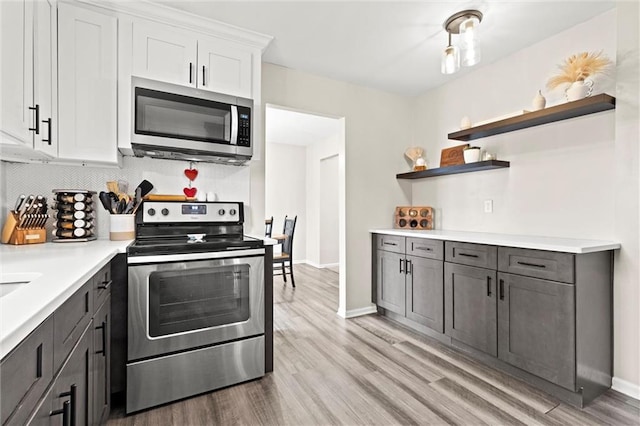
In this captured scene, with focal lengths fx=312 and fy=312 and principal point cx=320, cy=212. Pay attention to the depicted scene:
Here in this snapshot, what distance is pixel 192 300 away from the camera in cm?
192

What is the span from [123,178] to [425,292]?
268 cm

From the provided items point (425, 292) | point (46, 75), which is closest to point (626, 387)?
point (425, 292)

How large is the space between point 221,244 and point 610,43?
9.86 ft

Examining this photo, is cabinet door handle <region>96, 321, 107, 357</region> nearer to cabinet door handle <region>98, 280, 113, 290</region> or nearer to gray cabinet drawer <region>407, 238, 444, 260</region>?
cabinet door handle <region>98, 280, 113, 290</region>

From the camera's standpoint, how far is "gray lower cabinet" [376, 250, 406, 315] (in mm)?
3148

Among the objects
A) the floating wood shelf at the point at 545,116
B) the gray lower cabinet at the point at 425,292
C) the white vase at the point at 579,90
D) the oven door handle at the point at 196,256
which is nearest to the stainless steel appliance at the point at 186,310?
the oven door handle at the point at 196,256

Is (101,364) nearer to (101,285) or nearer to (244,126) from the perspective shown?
(101,285)

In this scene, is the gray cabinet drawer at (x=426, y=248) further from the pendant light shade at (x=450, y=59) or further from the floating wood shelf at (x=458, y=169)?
the pendant light shade at (x=450, y=59)

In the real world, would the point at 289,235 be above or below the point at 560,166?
below

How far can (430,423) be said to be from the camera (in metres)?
1.71

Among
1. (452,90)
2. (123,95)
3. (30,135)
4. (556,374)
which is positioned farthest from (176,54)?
(556,374)

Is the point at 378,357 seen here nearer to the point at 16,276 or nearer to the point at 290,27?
the point at 16,276

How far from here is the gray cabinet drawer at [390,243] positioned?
10.4ft

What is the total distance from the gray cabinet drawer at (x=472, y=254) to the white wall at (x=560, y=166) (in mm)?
598
